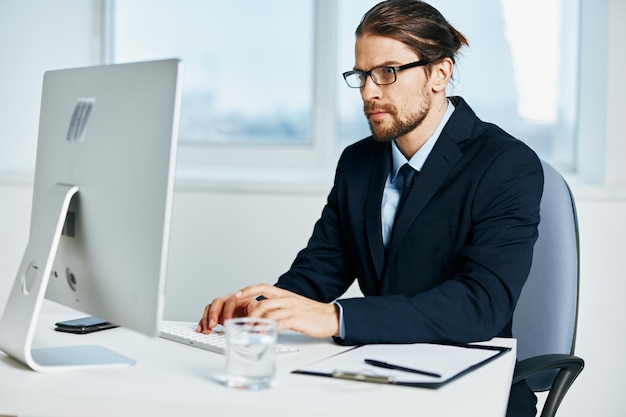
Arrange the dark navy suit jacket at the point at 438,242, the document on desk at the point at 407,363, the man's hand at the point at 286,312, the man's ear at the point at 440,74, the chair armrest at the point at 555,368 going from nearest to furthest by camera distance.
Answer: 1. the document on desk at the point at 407,363
2. the man's hand at the point at 286,312
3. the dark navy suit jacket at the point at 438,242
4. the chair armrest at the point at 555,368
5. the man's ear at the point at 440,74

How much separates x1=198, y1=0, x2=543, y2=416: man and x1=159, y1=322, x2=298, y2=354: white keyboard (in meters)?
0.03

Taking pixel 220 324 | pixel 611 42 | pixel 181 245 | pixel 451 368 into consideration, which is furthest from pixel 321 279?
pixel 611 42

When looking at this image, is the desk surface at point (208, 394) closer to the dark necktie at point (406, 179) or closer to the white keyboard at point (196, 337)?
the white keyboard at point (196, 337)

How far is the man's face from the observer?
193cm

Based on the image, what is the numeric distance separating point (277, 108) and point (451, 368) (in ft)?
7.16

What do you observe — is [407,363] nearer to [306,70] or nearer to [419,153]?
[419,153]

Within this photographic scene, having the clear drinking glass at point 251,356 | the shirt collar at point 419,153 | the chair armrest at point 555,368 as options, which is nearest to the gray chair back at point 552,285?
the chair armrest at point 555,368

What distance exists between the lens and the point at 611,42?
9.46 feet

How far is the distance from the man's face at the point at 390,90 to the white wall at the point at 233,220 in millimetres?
1094

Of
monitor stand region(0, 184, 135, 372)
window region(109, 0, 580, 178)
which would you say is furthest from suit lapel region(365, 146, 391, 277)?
window region(109, 0, 580, 178)

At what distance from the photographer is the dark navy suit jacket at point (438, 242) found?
1.59 metres

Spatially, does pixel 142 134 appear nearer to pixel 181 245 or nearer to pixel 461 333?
pixel 461 333

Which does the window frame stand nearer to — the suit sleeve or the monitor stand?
the suit sleeve

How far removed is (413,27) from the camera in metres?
1.96
